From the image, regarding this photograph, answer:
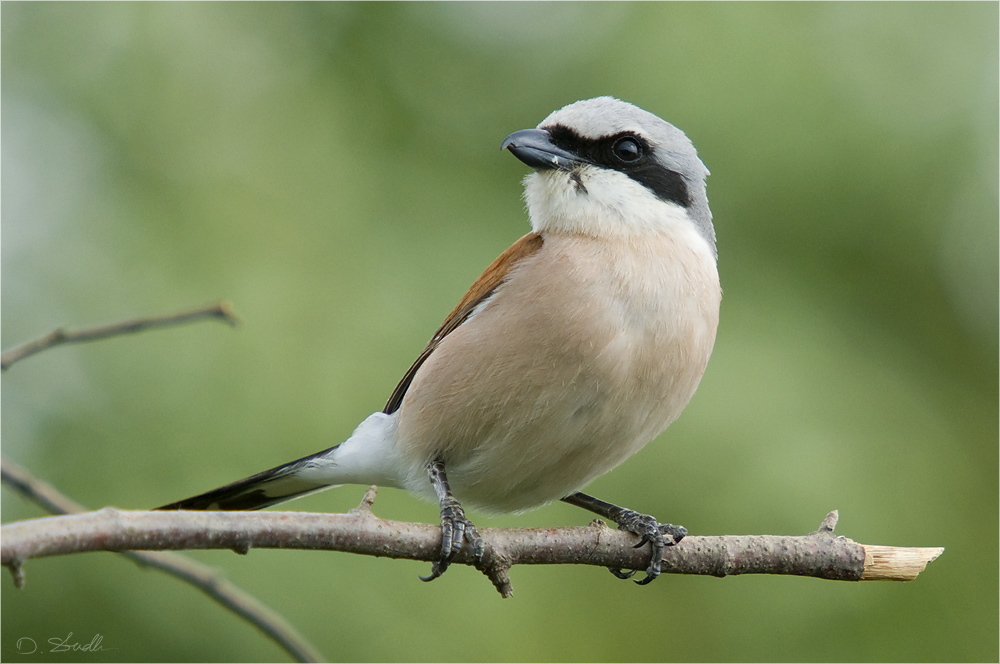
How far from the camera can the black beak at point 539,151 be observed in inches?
139

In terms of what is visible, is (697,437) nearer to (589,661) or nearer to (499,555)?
(589,661)

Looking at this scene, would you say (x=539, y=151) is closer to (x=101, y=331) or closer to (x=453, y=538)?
(x=453, y=538)

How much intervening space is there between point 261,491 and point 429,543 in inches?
51.0

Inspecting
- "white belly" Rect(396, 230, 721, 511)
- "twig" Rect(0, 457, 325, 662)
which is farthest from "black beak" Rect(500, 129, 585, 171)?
"twig" Rect(0, 457, 325, 662)

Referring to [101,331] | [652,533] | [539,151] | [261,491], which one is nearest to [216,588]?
[101,331]

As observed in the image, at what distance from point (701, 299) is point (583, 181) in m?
0.68

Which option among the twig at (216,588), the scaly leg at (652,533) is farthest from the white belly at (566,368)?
the twig at (216,588)

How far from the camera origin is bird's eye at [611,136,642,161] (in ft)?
11.8

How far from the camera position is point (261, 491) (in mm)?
3812

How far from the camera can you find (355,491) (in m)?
4.70

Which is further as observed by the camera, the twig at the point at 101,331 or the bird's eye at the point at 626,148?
the bird's eye at the point at 626,148
